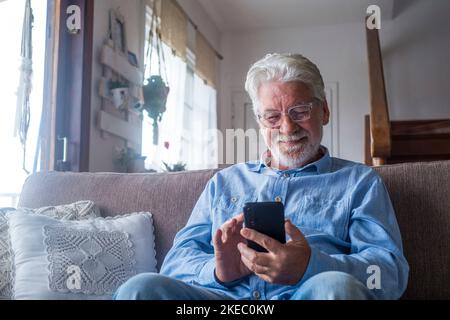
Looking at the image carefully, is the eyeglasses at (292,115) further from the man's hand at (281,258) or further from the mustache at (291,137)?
the man's hand at (281,258)

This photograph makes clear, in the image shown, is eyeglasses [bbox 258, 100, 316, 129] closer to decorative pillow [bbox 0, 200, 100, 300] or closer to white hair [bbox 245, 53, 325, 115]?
white hair [bbox 245, 53, 325, 115]

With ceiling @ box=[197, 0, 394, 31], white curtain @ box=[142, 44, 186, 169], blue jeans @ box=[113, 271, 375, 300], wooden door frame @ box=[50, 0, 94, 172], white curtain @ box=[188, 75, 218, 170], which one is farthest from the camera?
ceiling @ box=[197, 0, 394, 31]

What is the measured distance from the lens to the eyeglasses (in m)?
1.43

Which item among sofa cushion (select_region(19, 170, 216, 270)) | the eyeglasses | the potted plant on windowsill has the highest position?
the potted plant on windowsill

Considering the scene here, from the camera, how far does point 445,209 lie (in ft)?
4.82

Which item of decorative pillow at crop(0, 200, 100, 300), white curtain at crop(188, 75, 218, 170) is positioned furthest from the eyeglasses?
white curtain at crop(188, 75, 218, 170)

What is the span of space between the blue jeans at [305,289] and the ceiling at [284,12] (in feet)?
14.5

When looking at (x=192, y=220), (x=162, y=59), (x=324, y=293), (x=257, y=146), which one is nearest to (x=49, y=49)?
(x=162, y=59)

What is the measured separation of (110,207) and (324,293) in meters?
1.08

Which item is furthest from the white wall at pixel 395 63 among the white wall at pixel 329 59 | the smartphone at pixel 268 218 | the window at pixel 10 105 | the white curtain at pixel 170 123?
the smartphone at pixel 268 218

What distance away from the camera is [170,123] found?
4.34 m

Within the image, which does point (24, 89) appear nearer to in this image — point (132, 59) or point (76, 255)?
point (132, 59)

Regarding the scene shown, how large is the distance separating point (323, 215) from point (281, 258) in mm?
302

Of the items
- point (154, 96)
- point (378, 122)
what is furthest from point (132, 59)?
point (378, 122)
